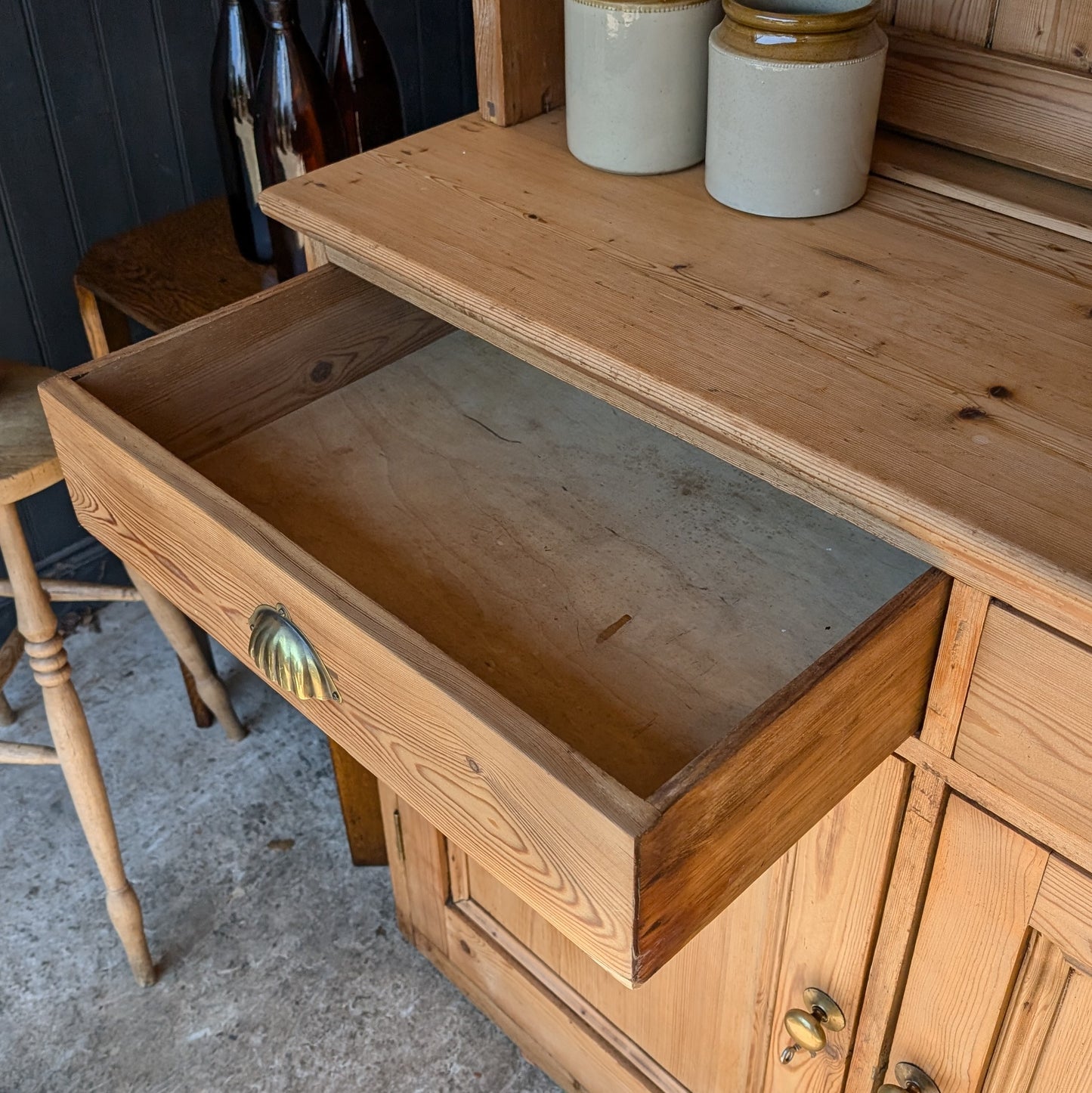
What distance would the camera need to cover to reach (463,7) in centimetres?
182

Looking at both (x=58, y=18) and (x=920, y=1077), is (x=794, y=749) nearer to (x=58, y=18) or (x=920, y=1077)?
(x=920, y=1077)

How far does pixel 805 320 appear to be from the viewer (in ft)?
2.40

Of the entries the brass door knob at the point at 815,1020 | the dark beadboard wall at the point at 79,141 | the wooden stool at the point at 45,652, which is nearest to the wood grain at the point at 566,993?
the brass door knob at the point at 815,1020

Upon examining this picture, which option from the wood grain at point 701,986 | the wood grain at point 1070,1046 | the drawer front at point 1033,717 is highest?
the drawer front at point 1033,717

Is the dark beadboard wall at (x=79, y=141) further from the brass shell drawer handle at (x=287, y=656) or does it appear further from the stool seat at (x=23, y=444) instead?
the brass shell drawer handle at (x=287, y=656)

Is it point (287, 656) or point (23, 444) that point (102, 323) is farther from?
point (287, 656)

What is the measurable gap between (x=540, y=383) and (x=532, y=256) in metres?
0.18

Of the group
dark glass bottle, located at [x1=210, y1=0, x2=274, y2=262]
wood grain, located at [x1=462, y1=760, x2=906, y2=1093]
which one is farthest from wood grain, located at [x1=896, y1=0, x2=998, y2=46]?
dark glass bottle, located at [x1=210, y1=0, x2=274, y2=262]

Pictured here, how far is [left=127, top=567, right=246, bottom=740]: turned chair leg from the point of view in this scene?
1.39 m

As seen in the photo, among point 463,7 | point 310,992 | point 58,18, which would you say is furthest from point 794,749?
point 463,7

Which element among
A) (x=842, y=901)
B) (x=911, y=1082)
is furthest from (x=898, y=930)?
(x=911, y=1082)

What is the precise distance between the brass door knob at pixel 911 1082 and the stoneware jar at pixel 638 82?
0.65m

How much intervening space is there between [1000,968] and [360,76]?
1.00m

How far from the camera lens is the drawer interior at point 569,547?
0.69m
